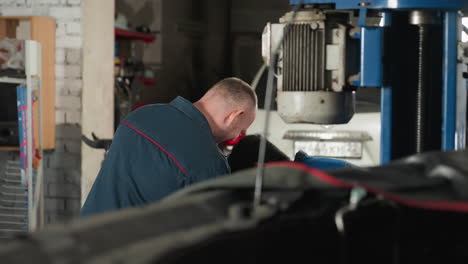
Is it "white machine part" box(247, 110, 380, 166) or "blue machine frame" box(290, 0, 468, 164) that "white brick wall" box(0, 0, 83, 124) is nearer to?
"white machine part" box(247, 110, 380, 166)

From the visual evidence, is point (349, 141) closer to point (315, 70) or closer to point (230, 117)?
point (230, 117)

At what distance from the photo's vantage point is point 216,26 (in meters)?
7.46

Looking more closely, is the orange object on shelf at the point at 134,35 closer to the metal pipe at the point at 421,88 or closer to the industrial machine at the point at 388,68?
the industrial machine at the point at 388,68

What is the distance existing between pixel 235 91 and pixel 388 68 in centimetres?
116

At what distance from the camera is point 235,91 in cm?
285

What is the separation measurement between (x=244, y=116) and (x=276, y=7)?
15.3ft

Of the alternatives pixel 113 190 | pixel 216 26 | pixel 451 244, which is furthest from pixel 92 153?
pixel 451 244

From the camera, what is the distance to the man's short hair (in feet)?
9.29

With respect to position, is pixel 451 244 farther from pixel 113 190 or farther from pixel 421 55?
pixel 113 190

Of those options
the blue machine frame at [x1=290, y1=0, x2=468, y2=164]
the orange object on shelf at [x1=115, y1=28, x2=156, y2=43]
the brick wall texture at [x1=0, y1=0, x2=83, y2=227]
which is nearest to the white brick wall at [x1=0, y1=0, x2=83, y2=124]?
the brick wall texture at [x1=0, y1=0, x2=83, y2=227]

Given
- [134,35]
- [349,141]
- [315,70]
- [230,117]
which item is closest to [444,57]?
[315,70]

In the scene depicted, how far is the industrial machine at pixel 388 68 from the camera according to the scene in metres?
1.73

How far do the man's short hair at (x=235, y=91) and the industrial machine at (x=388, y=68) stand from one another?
103 cm

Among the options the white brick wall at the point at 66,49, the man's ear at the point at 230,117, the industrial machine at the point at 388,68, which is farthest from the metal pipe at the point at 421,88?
the white brick wall at the point at 66,49
